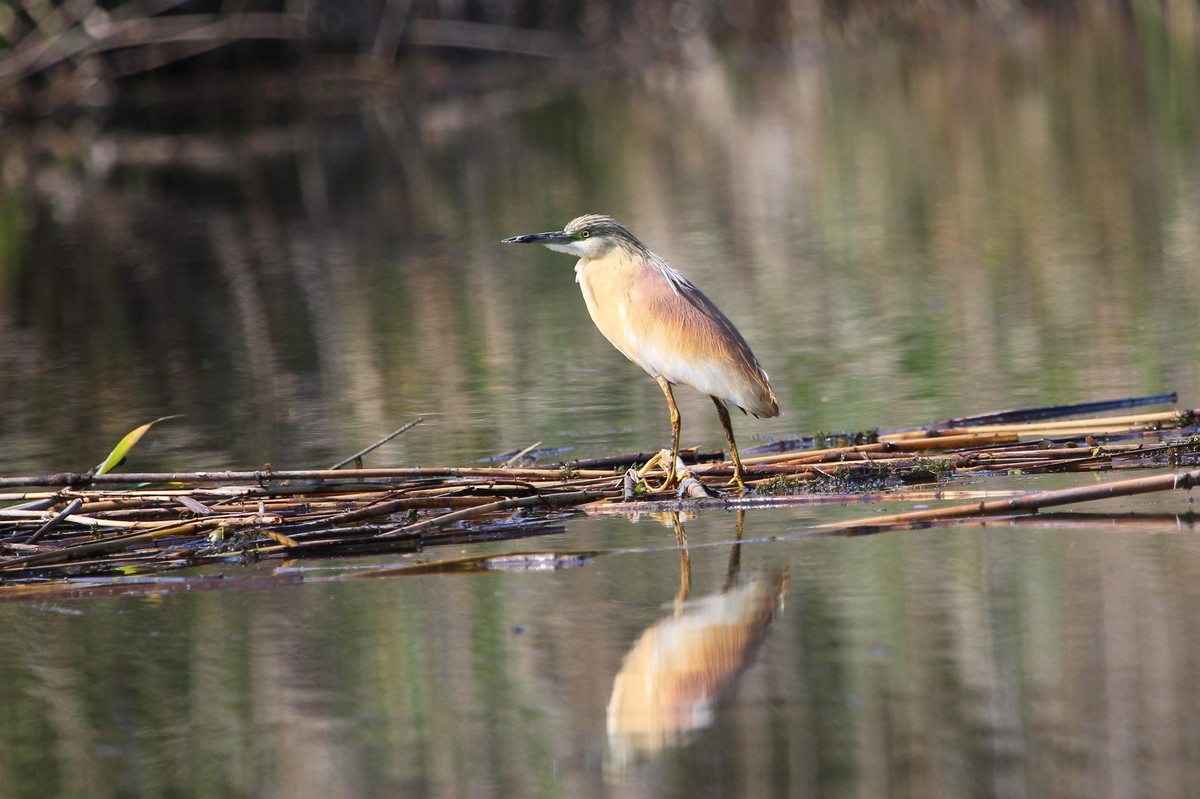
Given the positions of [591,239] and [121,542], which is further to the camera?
[591,239]

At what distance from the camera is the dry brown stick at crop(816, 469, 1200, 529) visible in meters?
4.25

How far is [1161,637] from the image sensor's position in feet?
11.5

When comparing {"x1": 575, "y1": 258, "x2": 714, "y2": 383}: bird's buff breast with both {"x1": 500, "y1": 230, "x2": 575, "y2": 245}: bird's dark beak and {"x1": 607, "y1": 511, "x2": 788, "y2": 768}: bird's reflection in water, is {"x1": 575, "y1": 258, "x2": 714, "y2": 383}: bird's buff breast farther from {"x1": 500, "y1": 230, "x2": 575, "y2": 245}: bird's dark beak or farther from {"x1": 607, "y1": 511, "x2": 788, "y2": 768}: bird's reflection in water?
{"x1": 607, "y1": 511, "x2": 788, "y2": 768}: bird's reflection in water

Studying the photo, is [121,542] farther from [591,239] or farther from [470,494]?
[591,239]

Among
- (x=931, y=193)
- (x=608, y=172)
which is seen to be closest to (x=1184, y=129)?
(x=931, y=193)

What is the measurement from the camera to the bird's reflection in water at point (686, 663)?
10.8 ft

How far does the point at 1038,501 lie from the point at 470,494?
1.71m

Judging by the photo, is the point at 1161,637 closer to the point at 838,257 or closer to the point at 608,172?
the point at 838,257

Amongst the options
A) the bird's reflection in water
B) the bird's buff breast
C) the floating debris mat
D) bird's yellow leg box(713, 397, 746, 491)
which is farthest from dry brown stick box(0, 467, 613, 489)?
the bird's reflection in water

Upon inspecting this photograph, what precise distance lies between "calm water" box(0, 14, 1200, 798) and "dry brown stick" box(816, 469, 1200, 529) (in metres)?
0.07

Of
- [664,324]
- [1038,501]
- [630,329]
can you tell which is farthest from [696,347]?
[1038,501]

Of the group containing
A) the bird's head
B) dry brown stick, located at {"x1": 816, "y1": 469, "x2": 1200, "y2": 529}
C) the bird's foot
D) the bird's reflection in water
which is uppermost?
the bird's head

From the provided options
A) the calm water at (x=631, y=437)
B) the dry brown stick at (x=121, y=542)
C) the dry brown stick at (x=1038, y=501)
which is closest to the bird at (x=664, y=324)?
the calm water at (x=631, y=437)

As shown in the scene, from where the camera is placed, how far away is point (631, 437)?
20.5 ft
